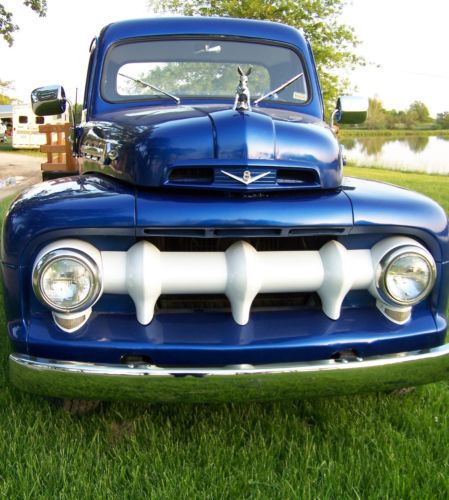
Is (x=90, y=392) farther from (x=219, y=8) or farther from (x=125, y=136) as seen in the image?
(x=219, y=8)

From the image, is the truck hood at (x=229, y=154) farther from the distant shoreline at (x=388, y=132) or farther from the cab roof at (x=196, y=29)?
the distant shoreline at (x=388, y=132)

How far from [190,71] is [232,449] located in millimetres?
2055

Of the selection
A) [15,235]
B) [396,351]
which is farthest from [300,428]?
[15,235]

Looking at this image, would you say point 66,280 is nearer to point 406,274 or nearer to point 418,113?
point 406,274

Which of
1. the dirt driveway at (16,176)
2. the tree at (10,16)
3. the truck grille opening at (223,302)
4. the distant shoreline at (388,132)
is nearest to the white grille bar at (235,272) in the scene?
the truck grille opening at (223,302)

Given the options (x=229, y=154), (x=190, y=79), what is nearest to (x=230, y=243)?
(x=229, y=154)

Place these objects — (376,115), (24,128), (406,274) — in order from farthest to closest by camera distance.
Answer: (376,115) → (24,128) → (406,274)

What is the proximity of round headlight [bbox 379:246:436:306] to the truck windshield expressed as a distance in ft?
4.92

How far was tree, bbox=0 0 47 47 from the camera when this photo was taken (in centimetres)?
1678

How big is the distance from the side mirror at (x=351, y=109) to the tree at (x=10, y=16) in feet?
52.8

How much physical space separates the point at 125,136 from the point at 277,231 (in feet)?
2.73

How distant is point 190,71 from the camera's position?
3170mm

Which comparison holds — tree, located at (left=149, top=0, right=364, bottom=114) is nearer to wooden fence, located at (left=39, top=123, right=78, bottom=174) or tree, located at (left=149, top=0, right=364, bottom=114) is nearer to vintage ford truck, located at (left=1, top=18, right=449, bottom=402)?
wooden fence, located at (left=39, top=123, right=78, bottom=174)

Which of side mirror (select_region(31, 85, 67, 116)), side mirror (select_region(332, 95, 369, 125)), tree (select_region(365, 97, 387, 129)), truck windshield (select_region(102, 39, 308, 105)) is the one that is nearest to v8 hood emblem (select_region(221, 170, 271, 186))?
truck windshield (select_region(102, 39, 308, 105))
